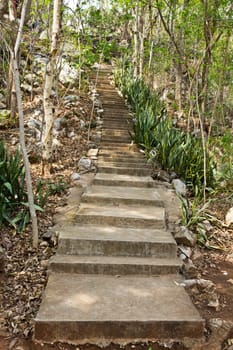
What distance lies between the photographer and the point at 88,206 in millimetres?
3811

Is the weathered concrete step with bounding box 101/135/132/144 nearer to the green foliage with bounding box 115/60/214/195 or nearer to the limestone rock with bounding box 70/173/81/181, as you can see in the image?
the green foliage with bounding box 115/60/214/195

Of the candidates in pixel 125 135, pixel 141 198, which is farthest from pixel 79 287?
pixel 125 135

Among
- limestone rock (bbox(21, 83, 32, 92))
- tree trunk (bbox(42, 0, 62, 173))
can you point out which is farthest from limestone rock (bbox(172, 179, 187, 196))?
limestone rock (bbox(21, 83, 32, 92))

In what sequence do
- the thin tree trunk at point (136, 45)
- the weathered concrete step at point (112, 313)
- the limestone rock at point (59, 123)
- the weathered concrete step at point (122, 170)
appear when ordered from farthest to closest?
the thin tree trunk at point (136, 45), the limestone rock at point (59, 123), the weathered concrete step at point (122, 170), the weathered concrete step at point (112, 313)

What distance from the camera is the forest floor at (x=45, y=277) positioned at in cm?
213

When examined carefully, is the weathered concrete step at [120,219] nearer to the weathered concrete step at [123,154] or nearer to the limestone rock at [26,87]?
the weathered concrete step at [123,154]

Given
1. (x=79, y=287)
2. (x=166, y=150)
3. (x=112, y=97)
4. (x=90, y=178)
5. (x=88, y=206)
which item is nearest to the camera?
(x=79, y=287)

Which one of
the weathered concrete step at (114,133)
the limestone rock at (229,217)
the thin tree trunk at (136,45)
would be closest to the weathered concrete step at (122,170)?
the limestone rock at (229,217)

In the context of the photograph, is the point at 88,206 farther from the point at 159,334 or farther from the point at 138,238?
the point at 159,334

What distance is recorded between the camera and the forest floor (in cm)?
213

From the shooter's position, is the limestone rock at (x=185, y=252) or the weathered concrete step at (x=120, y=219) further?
the weathered concrete step at (x=120, y=219)

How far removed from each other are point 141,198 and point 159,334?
2.05 metres

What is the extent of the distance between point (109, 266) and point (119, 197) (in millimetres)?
1331

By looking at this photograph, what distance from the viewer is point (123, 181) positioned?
4734 mm
